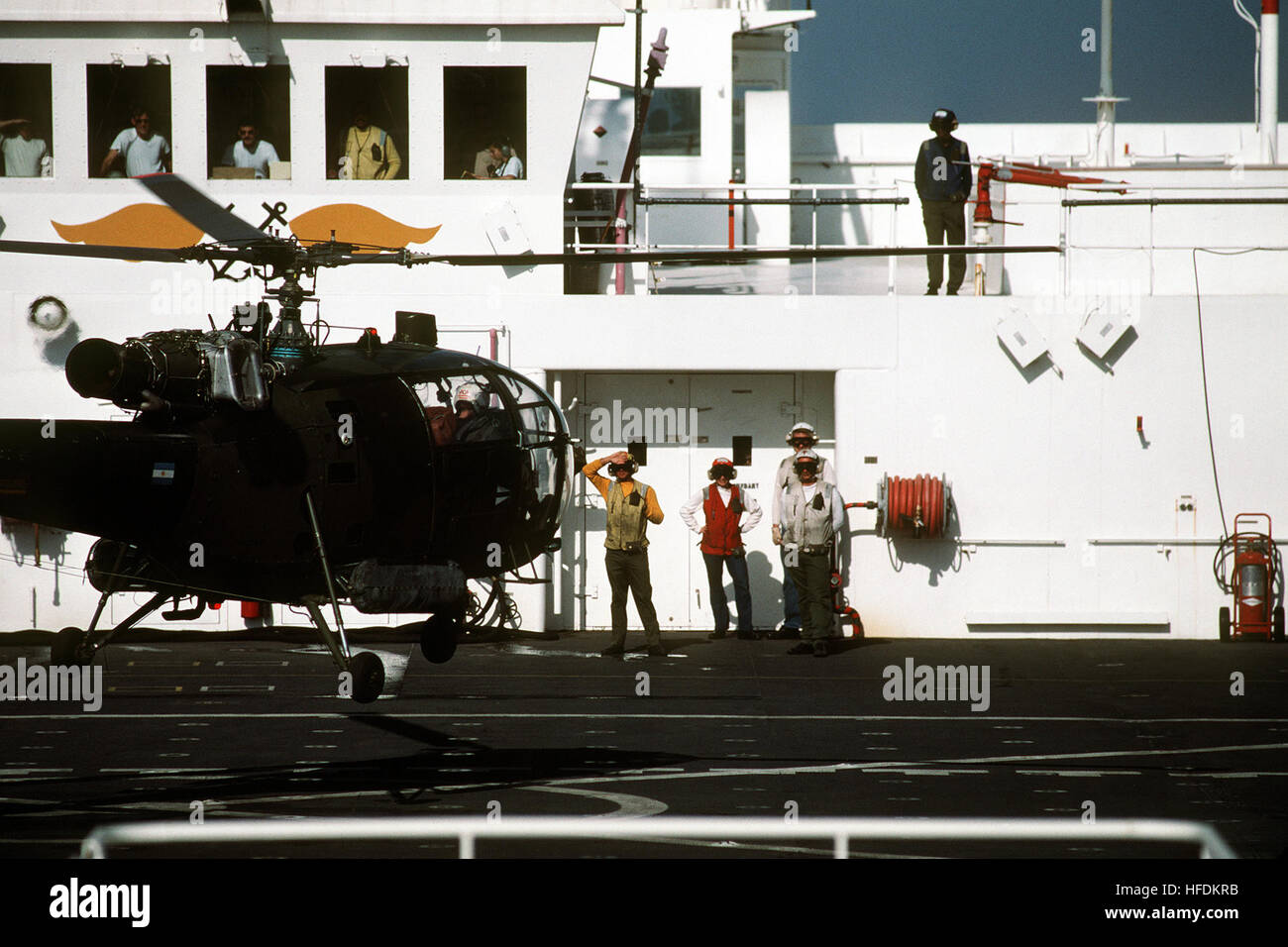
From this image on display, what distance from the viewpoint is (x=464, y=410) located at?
1191 centimetres

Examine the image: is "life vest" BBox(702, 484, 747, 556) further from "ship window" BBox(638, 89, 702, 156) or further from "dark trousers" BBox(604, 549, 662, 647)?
"ship window" BBox(638, 89, 702, 156)

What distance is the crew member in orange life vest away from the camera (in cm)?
2275

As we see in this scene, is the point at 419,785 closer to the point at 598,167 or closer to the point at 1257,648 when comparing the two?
the point at 1257,648

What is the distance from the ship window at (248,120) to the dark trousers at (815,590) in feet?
30.7

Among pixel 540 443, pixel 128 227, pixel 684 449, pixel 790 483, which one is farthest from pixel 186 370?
pixel 684 449

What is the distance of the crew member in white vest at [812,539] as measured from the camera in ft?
70.7

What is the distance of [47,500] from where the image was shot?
10.6 m

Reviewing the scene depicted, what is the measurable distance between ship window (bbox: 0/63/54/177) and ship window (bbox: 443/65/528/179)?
18.8ft

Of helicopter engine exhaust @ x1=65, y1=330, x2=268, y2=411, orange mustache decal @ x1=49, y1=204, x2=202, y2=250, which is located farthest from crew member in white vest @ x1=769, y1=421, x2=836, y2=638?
helicopter engine exhaust @ x1=65, y1=330, x2=268, y2=411

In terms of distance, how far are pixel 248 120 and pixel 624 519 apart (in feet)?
26.6

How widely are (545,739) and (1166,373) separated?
12.3m

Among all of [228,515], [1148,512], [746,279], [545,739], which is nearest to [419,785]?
[545,739]

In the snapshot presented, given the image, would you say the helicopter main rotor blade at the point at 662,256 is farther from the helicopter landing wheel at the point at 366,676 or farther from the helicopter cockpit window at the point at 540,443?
the helicopter landing wheel at the point at 366,676
